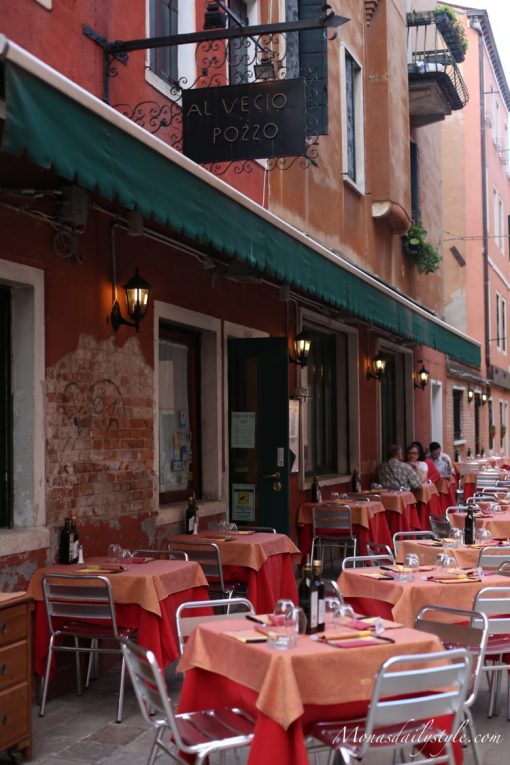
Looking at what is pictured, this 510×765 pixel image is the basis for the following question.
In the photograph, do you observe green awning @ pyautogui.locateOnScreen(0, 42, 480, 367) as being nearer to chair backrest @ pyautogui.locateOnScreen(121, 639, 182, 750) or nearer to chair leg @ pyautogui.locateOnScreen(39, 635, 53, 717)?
chair backrest @ pyautogui.locateOnScreen(121, 639, 182, 750)

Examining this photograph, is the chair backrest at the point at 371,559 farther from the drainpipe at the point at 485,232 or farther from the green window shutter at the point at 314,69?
the drainpipe at the point at 485,232

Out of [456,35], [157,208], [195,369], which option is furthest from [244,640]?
[456,35]

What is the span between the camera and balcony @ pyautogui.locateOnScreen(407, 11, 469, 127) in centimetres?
1861

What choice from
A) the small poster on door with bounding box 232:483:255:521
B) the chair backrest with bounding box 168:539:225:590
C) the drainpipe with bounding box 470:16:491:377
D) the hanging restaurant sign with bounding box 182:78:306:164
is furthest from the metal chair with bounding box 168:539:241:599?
the drainpipe with bounding box 470:16:491:377

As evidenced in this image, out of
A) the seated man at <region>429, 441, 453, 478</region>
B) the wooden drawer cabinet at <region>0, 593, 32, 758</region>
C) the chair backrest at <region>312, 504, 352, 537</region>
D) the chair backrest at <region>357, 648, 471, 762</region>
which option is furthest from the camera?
the seated man at <region>429, 441, 453, 478</region>

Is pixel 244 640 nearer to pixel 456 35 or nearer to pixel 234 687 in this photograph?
pixel 234 687

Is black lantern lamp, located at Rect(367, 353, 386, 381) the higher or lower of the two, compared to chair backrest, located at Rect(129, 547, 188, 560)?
higher

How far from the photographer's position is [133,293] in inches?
314

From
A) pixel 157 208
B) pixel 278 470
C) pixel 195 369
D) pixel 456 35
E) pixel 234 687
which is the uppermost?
pixel 456 35

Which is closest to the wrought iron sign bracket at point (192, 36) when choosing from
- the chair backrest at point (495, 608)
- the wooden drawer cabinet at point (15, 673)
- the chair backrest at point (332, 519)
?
the chair backrest at point (495, 608)

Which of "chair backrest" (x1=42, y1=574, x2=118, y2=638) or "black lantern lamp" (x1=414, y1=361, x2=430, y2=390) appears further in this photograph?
"black lantern lamp" (x1=414, y1=361, x2=430, y2=390)

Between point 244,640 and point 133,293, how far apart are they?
4.08m

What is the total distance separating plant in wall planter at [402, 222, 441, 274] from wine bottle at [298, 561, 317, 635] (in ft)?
47.0

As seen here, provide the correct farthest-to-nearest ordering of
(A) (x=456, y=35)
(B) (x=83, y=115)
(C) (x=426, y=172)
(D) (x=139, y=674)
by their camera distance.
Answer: (C) (x=426, y=172) < (A) (x=456, y=35) < (B) (x=83, y=115) < (D) (x=139, y=674)
